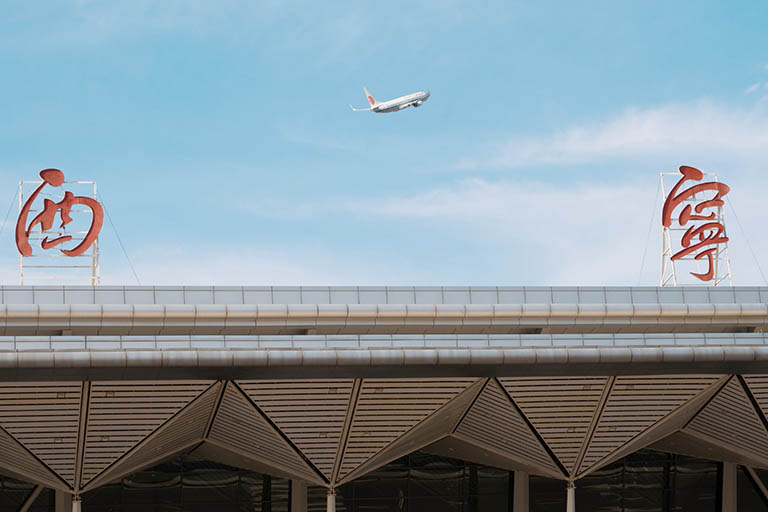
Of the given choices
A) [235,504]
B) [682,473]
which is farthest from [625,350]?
[235,504]

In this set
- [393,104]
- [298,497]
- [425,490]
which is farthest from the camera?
[393,104]

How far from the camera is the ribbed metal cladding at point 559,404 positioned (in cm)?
3444

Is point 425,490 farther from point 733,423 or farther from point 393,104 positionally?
point 393,104

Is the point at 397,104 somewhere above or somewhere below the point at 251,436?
above

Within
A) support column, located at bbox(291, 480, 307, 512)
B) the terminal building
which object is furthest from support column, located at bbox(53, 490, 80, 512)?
support column, located at bbox(291, 480, 307, 512)

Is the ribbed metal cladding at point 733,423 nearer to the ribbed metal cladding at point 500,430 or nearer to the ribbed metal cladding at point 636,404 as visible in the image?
the ribbed metal cladding at point 636,404

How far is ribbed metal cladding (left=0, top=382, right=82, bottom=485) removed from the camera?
101ft

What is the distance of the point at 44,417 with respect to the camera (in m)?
31.9

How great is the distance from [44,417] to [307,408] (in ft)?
28.3

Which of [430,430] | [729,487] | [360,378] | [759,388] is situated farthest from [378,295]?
[729,487]

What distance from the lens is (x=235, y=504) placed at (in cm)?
4312

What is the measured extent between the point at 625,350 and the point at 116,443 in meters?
17.6

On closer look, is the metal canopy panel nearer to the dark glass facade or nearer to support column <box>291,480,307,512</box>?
the dark glass facade

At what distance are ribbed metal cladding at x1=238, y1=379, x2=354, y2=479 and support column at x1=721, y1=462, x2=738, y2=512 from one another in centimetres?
2097
